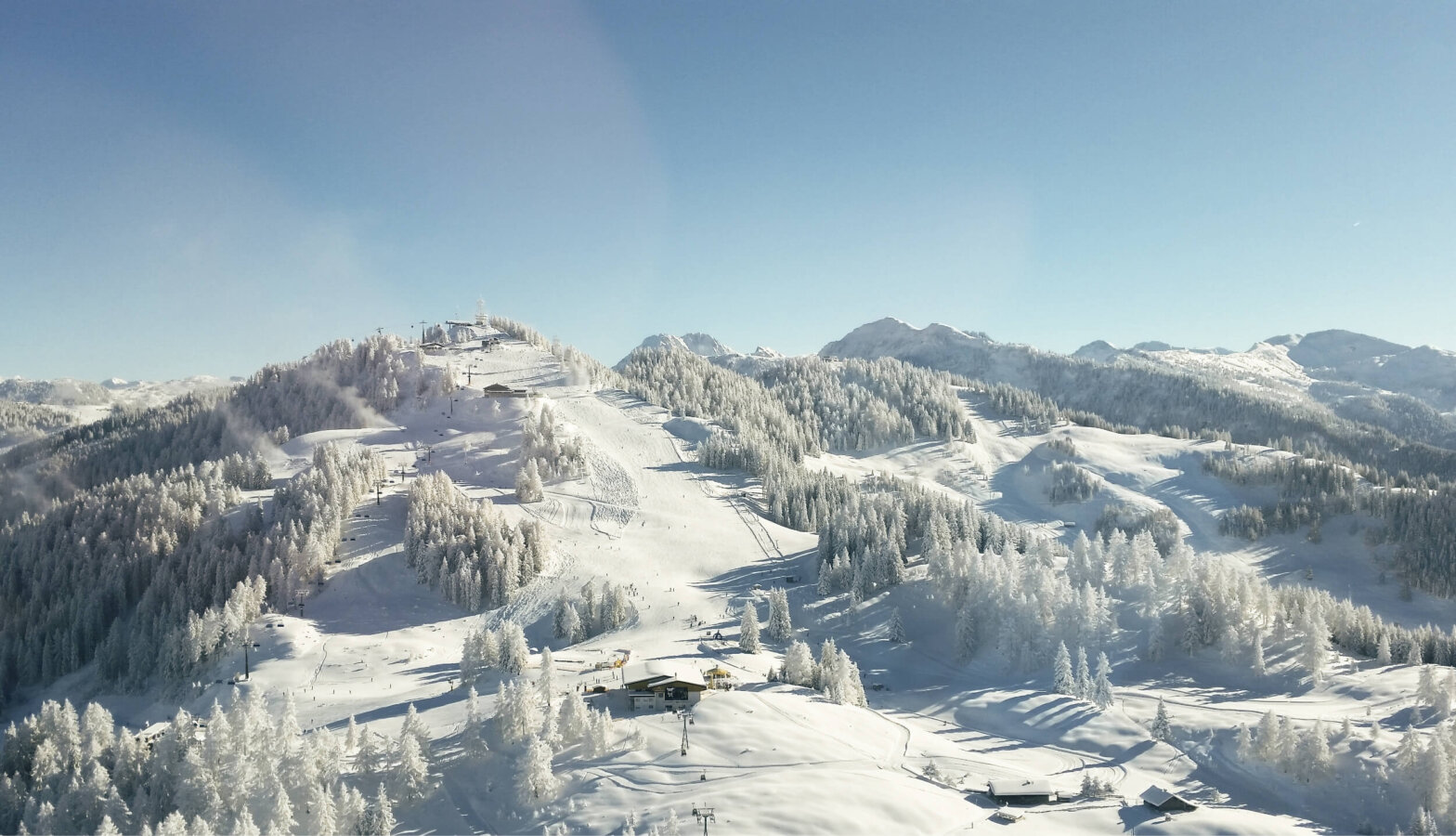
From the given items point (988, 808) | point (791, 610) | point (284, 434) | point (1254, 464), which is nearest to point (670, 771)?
point (988, 808)

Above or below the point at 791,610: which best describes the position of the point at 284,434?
above

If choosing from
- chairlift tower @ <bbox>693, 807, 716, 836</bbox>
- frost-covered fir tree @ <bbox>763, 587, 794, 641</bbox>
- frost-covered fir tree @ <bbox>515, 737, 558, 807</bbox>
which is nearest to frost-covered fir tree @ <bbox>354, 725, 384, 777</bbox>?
frost-covered fir tree @ <bbox>515, 737, 558, 807</bbox>

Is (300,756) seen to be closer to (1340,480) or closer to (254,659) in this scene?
(254,659)

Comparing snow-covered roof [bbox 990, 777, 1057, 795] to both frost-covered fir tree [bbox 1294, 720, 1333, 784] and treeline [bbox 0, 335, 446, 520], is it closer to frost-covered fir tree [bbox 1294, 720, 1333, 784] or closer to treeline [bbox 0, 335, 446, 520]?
frost-covered fir tree [bbox 1294, 720, 1333, 784]

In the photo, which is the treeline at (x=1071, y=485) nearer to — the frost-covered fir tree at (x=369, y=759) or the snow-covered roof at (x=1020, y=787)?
Result: the snow-covered roof at (x=1020, y=787)

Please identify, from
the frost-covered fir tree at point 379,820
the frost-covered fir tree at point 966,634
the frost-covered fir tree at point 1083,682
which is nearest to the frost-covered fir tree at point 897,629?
the frost-covered fir tree at point 966,634

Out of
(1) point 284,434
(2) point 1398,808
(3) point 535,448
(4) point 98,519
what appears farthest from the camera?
(1) point 284,434
